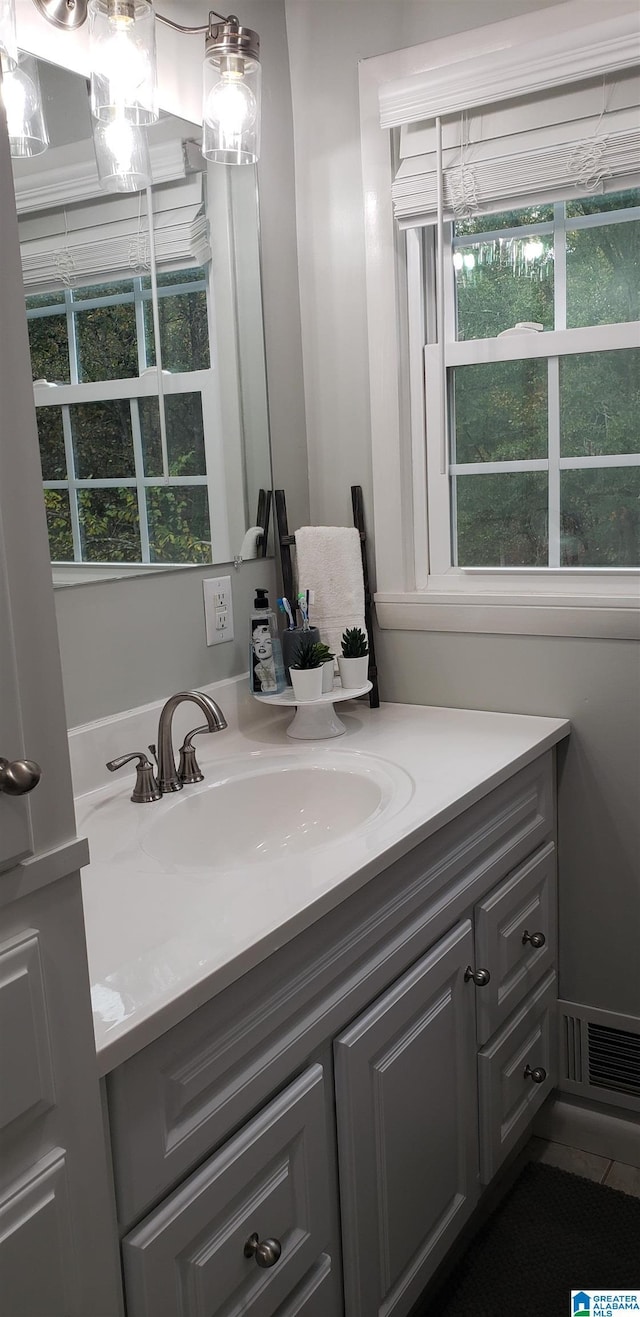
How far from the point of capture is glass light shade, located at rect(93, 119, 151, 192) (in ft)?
4.73

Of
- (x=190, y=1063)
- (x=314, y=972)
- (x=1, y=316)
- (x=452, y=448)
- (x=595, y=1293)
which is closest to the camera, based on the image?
(x=1, y=316)

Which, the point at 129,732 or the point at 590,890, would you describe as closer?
the point at 129,732

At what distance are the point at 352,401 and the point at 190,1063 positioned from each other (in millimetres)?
1384

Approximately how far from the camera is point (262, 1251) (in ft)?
3.26

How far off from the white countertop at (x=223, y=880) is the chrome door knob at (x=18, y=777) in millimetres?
266

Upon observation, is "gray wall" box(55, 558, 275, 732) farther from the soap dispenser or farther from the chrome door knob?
the chrome door knob

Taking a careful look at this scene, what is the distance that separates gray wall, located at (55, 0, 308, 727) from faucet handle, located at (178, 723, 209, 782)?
136mm

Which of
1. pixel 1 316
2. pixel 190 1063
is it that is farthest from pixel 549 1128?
pixel 1 316

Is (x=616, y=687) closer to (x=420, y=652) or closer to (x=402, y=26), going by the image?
(x=420, y=652)

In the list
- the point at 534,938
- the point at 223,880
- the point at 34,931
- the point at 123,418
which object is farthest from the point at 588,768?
the point at 34,931

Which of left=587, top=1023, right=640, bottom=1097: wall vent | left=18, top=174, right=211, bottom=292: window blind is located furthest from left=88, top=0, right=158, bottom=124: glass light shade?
left=587, top=1023, right=640, bottom=1097: wall vent

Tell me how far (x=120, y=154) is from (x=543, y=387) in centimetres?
83

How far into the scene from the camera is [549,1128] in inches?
76.4

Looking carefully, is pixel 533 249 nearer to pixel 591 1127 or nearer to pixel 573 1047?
pixel 573 1047
